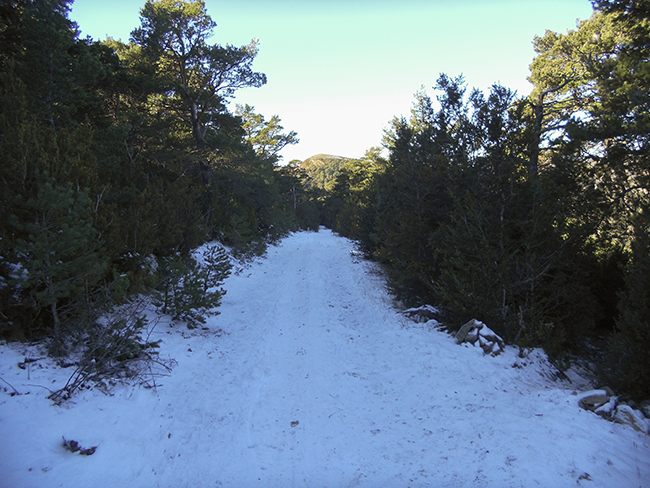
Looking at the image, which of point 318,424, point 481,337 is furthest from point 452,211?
point 318,424

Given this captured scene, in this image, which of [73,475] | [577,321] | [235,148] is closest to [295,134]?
[235,148]

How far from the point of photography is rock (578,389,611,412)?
4500 mm

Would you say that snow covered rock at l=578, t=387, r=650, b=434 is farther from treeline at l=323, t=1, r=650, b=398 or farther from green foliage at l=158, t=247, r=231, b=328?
green foliage at l=158, t=247, r=231, b=328

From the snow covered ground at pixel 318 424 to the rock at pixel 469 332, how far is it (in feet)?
0.72

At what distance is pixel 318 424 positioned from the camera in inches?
Result: 177

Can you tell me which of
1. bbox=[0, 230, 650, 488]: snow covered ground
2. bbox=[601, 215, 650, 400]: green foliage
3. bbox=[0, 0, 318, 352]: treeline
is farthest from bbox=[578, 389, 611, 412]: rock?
bbox=[0, 0, 318, 352]: treeline

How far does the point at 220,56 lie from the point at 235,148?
14.2 ft

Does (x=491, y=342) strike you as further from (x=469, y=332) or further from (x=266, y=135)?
(x=266, y=135)

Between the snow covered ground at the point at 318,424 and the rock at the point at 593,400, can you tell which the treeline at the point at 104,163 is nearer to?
the snow covered ground at the point at 318,424

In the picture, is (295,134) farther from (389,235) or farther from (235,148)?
(389,235)

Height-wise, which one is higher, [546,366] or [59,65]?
[59,65]

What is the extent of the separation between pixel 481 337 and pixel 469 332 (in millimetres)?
284

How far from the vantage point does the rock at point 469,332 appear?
6715 millimetres

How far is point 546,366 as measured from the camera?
6168mm
